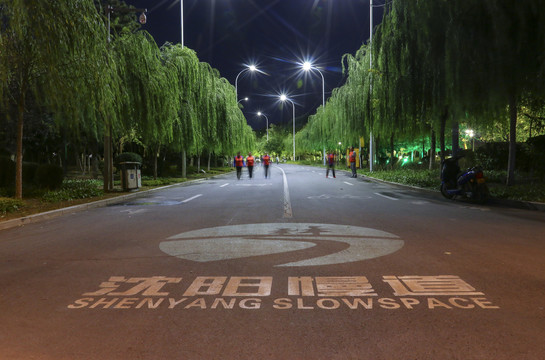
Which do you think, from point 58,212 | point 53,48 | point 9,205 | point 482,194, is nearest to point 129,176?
point 58,212

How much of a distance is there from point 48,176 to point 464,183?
1553 centimetres

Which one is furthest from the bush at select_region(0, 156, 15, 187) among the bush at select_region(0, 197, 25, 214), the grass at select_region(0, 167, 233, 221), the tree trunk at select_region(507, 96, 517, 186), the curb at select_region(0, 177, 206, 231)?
the tree trunk at select_region(507, 96, 517, 186)

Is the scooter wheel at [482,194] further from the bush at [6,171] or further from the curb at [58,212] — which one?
the bush at [6,171]

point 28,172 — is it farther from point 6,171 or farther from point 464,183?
point 464,183

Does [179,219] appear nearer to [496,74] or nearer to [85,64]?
[85,64]

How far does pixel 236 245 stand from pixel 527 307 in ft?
14.0

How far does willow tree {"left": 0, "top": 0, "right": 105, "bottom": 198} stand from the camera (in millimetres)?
11008

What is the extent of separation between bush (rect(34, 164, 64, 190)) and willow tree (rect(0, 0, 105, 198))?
4.83m

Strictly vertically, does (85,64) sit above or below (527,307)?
above

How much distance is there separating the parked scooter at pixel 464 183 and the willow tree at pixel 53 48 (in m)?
11.6

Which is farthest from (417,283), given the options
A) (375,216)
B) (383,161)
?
(383,161)

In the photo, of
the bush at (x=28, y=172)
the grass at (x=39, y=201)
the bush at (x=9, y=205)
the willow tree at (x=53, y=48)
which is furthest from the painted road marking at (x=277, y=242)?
the bush at (x=28, y=172)

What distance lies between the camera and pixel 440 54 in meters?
16.4

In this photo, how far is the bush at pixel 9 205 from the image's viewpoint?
11284 millimetres
